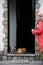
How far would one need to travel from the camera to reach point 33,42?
1282 cm

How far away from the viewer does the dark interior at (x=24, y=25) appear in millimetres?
12992

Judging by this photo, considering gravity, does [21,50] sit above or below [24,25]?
below

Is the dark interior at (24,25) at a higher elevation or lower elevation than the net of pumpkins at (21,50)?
higher

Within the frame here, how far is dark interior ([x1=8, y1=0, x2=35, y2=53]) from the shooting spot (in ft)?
42.6

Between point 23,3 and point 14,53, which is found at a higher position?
point 23,3

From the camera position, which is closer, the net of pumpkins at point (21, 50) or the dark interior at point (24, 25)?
the net of pumpkins at point (21, 50)

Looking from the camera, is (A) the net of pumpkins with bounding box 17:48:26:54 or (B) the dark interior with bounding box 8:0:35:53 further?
(B) the dark interior with bounding box 8:0:35:53

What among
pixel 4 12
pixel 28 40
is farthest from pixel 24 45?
pixel 4 12

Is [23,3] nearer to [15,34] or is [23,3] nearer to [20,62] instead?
[15,34]

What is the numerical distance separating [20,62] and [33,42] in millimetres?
894

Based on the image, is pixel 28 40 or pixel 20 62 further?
pixel 28 40

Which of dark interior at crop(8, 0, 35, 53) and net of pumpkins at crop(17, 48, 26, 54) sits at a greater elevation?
dark interior at crop(8, 0, 35, 53)

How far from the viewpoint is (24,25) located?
13.1m

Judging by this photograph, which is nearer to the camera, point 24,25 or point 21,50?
point 21,50
